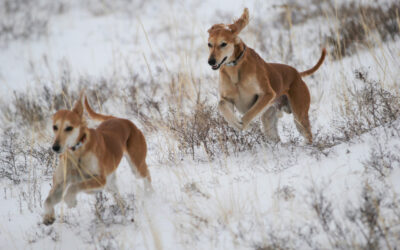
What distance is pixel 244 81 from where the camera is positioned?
186 inches

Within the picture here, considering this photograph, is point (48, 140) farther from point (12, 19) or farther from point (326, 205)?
point (12, 19)

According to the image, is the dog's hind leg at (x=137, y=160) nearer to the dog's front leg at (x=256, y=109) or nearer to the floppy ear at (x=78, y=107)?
the floppy ear at (x=78, y=107)

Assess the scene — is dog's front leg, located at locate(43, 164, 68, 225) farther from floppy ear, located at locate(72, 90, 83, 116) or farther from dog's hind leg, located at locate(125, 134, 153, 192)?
dog's hind leg, located at locate(125, 134, 153, 192)

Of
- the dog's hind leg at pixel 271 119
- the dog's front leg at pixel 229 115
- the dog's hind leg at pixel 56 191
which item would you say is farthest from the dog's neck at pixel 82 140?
the dog's hind leg at pixel 271 119

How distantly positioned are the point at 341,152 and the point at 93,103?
19.2ft

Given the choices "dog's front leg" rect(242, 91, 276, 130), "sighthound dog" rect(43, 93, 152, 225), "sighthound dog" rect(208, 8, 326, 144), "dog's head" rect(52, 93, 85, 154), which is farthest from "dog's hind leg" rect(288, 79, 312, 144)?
"dog's head" rect(52, 93, 85, 154)

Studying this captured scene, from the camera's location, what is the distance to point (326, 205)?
9.98 ft

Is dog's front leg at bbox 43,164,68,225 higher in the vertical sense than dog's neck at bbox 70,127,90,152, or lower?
lower

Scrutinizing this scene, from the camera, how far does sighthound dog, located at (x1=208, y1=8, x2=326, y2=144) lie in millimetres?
4469

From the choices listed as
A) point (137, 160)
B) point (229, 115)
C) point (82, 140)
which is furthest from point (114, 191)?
point (229, 115)

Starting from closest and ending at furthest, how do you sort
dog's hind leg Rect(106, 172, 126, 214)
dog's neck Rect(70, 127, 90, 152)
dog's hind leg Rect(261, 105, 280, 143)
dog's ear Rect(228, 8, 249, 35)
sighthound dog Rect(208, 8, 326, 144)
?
dog's neck Rect(70, 127, 90, 152) → dog's hind leg Rect(106, 172, 126, 214) → sighthound dog Rect(208, 8, 326, 144) → dog's ear Rect(228, 8, 249, 35) → dog's hind leg Rect(261, 105, 280, 143)

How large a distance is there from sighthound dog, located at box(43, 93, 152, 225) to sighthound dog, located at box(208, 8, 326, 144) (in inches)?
55.3

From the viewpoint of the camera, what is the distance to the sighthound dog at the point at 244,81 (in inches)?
176

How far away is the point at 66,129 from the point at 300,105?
3.14m
